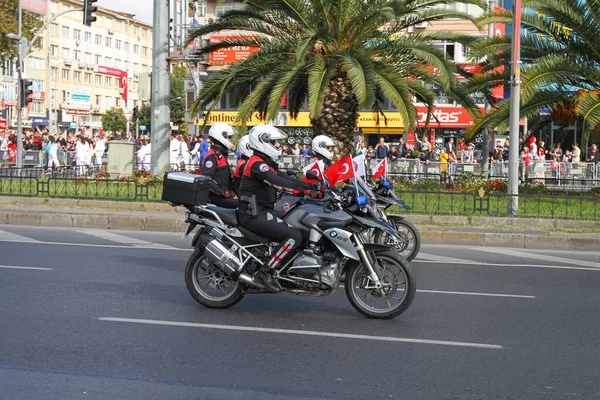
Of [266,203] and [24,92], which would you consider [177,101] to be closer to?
[24,92]

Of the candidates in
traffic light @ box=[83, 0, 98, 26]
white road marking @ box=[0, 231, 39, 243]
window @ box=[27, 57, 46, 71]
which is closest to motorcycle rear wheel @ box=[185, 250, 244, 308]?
white road marking @ box=[0, 231, 39, 243]

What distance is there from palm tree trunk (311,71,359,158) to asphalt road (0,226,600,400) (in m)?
10.6

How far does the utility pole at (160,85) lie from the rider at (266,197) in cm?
1511

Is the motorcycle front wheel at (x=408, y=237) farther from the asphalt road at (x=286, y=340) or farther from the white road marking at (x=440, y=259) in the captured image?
the asphalt road at (x=286, y=340)

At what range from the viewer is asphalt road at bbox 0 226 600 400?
233 inches

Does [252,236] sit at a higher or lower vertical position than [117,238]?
higher

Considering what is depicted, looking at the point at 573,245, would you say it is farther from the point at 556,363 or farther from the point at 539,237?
the point at 556,363

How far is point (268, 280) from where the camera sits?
8.27 metres

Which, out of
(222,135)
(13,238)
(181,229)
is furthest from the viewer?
(181,229)

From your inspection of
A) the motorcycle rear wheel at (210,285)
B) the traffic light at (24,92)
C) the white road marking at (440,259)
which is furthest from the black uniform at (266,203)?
the traffic light at (24,92)

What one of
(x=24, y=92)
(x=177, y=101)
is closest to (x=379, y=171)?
(x=24, y=92)

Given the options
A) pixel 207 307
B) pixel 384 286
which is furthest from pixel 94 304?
pixel 384 286

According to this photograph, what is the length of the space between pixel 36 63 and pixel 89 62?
453 inches

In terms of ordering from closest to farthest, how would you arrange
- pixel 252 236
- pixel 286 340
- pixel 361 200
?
pixel 286 340, pixel 361 200, pixel 252 236
